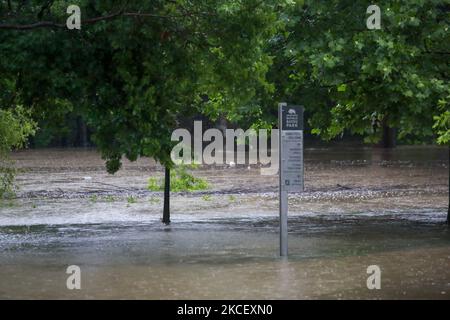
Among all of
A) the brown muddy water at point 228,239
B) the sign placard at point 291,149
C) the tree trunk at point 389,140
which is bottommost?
the brown muddy water at point 228,239

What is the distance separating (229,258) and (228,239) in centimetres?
284

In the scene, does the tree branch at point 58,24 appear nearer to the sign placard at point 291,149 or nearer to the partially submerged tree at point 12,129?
the sign placard at point 291,149

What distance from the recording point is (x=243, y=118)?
876 inches

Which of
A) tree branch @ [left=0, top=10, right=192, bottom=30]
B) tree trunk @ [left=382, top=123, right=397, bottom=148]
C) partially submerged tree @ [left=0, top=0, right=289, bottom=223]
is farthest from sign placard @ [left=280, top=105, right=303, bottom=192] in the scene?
tree trunk @ [left=382, top=123, right=397, bottom=148]

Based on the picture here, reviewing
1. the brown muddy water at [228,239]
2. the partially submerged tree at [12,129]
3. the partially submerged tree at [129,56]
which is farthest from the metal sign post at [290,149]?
the partially submerged tree at [12,129]

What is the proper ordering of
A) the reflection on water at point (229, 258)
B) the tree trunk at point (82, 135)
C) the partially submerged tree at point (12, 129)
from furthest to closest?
the tree trunk at point (82, 135) → the partially submerged tree at point (12, 129) → the reflection on water at point (229, 258)

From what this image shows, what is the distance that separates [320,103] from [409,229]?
332 cm

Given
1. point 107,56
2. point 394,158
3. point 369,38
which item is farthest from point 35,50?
point 394,158

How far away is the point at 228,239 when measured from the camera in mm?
18609

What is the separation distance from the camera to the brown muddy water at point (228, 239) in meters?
12.9

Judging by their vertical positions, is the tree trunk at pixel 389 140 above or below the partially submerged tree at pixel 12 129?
below

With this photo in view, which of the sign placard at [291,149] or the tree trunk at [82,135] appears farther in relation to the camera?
the tree trunk at [82,135]

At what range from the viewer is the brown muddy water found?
12.9 metres

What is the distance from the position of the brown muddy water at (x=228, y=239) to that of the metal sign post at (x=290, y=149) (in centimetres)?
123
